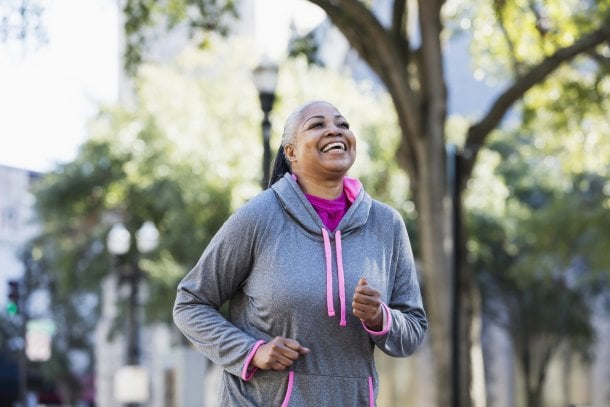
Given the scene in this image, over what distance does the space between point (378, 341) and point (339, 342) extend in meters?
0.11

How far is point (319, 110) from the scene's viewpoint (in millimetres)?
4277

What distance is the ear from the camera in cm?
438

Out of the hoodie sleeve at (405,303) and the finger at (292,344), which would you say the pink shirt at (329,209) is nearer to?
the hoodie sleeve at (405,303)

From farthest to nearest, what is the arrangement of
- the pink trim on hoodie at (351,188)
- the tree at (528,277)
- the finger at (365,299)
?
the tree at (528,277) < the pink trim on hoodie at (351,188) < the finger at (365,299)

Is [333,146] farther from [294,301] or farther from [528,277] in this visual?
[528,277]

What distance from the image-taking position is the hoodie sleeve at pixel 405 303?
13.8 feet

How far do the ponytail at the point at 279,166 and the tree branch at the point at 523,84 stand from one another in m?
11.9

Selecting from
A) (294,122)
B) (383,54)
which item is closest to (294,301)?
(294,122)

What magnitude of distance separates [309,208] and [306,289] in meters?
0.28

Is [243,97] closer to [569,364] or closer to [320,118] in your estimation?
[569,364]

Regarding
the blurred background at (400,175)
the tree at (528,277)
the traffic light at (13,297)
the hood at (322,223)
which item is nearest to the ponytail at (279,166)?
the hood at (322,223)

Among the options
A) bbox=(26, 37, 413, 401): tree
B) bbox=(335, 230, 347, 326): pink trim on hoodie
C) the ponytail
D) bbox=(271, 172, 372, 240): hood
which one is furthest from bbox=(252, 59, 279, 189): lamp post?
bbox=(26, 37, 413, 401): tree

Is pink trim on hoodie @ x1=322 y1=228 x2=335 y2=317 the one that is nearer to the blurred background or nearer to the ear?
the ear

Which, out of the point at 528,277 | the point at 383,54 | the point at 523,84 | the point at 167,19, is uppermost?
the point at 167,19
